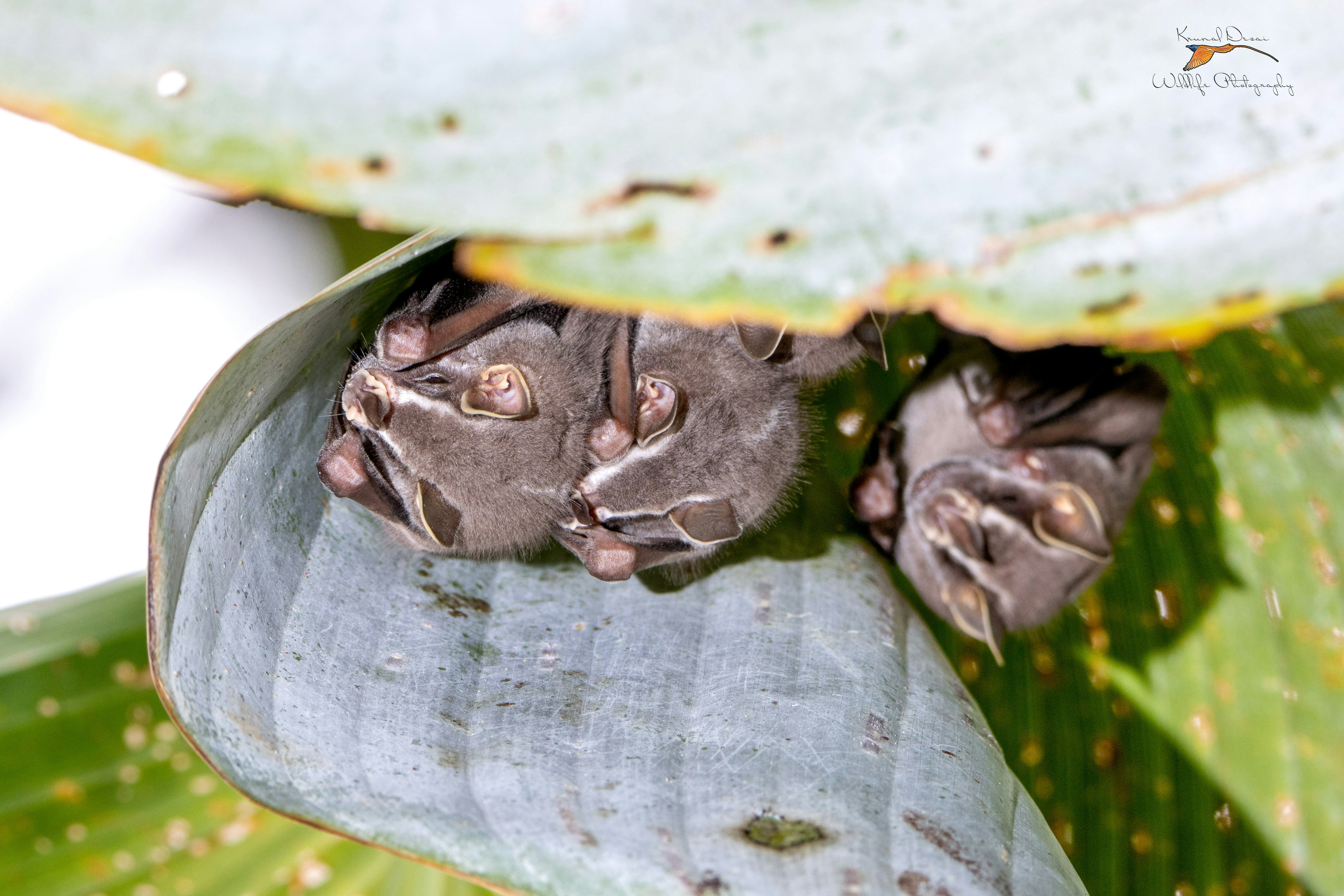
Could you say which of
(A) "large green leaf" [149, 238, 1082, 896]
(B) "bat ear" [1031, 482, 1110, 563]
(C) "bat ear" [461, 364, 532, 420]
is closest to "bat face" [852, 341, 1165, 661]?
(B) "bat ear" [1031, 482, 1110, 563]

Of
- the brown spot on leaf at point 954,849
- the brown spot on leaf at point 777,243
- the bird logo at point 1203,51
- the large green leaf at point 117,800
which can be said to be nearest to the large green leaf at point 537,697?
the brown spot on leaf at point 954,849

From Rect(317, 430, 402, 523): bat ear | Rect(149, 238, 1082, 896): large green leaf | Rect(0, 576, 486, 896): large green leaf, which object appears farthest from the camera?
Rect(0, 576, 486, 896): large green leaf

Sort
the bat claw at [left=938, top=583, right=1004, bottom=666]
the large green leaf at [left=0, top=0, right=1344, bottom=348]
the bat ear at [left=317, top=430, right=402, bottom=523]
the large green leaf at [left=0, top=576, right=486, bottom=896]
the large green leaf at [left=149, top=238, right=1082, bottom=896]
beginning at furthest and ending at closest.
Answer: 1. the large green leaf at [left=0, top=576, right=486, bottom=896]
2. the bat claw at [left=938, top=583, right=1004, bottom=666]
3. the bat ear at [left=317, top=430, right=402, bottom=523]
4. the large green leaf at [left=149, top=238, right=1082, bottom=896]
5. the large green leaf at [left=0, top=0, right=1344, bottom=348]

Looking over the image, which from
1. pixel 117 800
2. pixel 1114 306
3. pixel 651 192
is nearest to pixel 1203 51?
pixel 1114 306

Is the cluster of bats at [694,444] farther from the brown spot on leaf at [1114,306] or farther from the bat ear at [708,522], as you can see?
the brown spot on leaf at [1114,306]

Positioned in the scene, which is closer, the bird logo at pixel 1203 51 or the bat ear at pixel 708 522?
the bird logo at pixel 1203 51

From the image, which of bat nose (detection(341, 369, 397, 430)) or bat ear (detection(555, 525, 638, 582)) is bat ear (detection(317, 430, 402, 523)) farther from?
bat ear (detection(555, 525, 638, 582))

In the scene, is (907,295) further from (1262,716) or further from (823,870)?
(1262,716)
